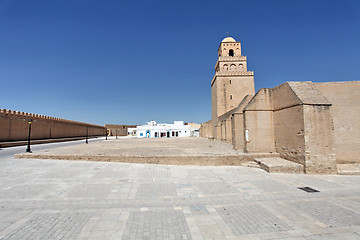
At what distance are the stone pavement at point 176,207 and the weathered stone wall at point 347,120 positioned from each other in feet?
9.29

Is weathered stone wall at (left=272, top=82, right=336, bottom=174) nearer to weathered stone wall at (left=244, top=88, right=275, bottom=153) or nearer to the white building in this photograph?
weathered stone wall at (left=244, top=88, right=275, bottom=153)

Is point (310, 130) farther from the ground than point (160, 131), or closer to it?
closer to it

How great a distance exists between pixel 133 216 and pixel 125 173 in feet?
13.2

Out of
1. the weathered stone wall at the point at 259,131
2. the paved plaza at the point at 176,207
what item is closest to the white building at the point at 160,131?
the weathered stone wall at the point at 259,131

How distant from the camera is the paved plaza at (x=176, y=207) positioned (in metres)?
3.34

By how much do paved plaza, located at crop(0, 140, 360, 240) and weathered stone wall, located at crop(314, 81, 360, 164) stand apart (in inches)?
113

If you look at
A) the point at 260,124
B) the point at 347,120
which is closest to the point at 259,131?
the point at 260,124

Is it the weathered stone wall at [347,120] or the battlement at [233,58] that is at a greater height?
the battlement at [233,58]

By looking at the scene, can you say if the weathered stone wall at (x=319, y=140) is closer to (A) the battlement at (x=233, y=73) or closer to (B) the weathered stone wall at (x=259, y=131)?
(B) the weathered stone wall at (x=259, y=131)

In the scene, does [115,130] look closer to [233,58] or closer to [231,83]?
[231,83]

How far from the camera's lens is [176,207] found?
14.5ft

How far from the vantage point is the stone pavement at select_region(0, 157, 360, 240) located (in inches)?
132

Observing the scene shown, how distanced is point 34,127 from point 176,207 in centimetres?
3061

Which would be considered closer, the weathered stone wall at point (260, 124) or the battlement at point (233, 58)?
the weathered stone wall at point (260, 124)
